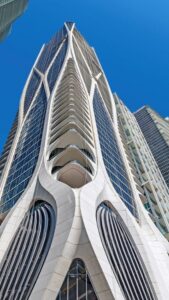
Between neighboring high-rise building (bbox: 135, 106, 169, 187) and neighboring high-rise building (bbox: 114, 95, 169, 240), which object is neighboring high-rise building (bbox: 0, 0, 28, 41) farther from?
neighboring high-rise building (bbox: 135, 106, 169, 187)

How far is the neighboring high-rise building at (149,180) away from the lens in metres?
52.3

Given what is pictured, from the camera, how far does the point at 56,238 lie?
26.7m

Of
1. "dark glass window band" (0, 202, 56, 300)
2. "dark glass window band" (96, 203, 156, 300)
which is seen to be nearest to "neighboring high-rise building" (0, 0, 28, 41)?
"dark glass window band" (0, 202, 56, 300)

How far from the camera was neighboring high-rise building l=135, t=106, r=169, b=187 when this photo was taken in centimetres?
7700

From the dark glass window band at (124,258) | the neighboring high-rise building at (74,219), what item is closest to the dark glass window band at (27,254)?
the neighboring high-rise building at (74,219)

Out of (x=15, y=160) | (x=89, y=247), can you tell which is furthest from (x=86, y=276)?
(x=15, y=160)

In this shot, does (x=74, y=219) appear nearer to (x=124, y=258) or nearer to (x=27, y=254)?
(x=27, y=254)

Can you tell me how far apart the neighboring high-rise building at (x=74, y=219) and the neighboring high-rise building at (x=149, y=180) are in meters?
8.07

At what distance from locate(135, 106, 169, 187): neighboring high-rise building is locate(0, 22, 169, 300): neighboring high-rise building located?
22649 mm

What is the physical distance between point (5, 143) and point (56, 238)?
42087mm

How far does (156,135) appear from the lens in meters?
85.5

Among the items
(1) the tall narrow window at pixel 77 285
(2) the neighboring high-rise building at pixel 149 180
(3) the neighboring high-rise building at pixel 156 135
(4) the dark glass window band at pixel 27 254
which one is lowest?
(1) the tall narrow window at pixel 77 285

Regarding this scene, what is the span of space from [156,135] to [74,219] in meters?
61.9

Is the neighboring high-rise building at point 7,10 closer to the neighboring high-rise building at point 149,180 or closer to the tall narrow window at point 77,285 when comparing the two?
the tall narrow window at point 77,285
